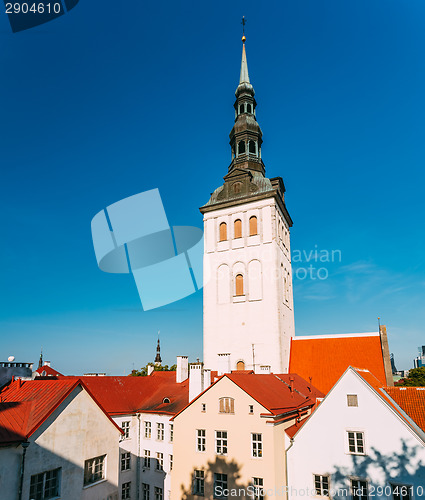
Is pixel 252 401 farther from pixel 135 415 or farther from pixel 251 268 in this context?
pixel 251 268

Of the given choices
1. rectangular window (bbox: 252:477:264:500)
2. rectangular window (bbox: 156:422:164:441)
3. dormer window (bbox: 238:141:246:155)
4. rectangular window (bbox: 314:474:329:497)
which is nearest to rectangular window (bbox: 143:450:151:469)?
rectangular window (bbox: 156:422:164:441)

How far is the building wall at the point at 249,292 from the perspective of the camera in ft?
117

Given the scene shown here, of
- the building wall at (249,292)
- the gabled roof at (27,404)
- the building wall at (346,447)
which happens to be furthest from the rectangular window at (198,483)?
the building wall at (249,292)

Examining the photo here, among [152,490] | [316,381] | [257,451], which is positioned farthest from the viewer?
[316,381]

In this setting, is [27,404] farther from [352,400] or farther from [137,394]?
[137,394]

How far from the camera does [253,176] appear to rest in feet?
134

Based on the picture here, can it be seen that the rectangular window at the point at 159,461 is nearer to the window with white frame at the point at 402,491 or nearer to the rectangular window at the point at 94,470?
the rectangular window at the point at 94,470

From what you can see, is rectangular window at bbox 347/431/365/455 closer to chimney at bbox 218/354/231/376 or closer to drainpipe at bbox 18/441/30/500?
chimney at bbox 218/354/231/376

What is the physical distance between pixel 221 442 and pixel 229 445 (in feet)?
1.95

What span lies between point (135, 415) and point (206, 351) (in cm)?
1115

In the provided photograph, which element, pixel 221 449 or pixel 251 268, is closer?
pixel 221 449

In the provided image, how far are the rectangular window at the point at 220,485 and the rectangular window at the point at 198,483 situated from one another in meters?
0.85

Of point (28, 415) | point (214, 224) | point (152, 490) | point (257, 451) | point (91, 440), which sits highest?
point (214, 224)

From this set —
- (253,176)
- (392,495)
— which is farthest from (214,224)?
(392,495)
